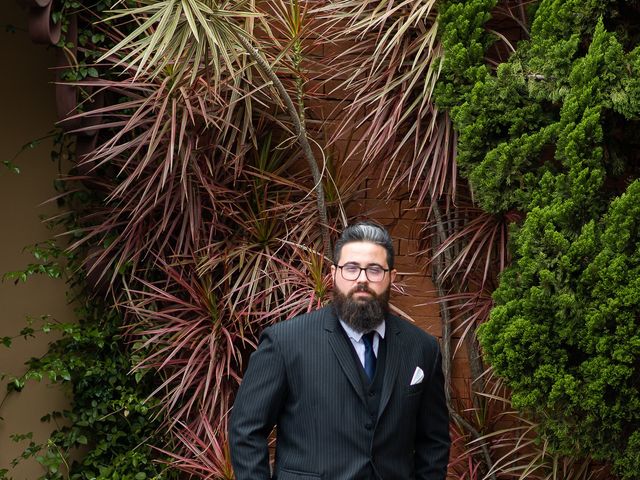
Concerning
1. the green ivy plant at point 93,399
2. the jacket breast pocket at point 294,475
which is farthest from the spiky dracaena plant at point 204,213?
the jacket breast pocket at point 294,475

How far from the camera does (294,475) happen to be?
10.8 feet

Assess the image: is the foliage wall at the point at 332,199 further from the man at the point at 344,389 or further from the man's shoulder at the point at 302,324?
the man's shoulder at the point at 302,324

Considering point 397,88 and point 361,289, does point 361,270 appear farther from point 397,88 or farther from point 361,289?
point 397,88

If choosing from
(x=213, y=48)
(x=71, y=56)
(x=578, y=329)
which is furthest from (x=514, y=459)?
(x=71, y=56)

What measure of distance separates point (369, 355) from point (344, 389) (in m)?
0.17

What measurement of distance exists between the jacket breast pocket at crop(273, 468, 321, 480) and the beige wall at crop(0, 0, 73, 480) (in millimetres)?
2576

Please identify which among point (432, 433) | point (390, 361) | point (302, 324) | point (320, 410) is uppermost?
point (302, 324)

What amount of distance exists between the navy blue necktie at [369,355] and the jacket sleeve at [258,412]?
281 millimetres

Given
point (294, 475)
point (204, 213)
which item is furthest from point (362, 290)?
point (204, 213)

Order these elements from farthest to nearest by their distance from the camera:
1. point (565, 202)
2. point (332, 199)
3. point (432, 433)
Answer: point (332, 199) < point (565, 202) < point (432, 433)

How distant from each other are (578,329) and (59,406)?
2874mm

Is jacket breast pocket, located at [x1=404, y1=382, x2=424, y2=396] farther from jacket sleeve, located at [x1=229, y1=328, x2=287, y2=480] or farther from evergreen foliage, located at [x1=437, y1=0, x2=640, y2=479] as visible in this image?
evergreen foliage, located at [x1=437, y1=0, x2=640, y2=479]

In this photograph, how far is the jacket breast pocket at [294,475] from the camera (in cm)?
328

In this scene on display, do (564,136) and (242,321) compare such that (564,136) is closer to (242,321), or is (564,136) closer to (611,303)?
(611,303)
